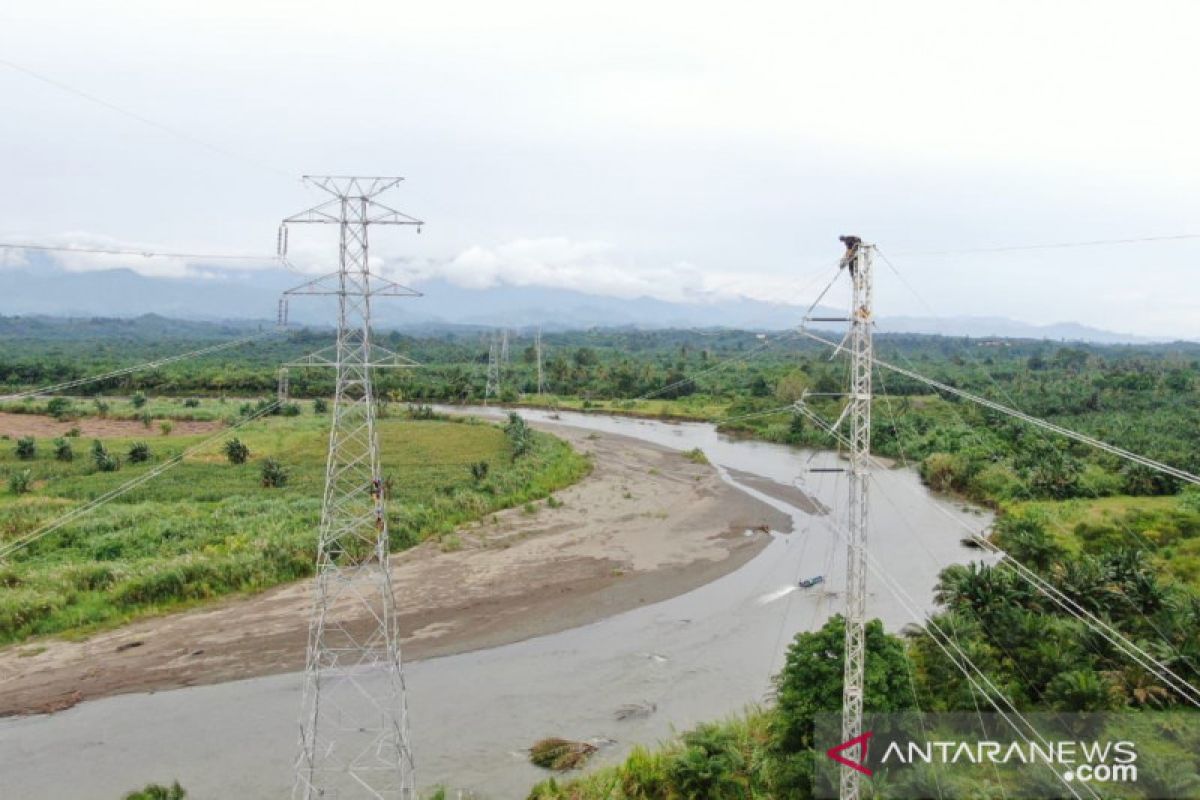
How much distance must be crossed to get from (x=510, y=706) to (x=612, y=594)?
828 centimetres

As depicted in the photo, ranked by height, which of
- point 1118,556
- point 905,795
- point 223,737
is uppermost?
point 1118,556

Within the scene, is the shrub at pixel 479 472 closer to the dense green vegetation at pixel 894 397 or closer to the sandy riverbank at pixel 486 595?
the sandy riverbank at pixel 486 595

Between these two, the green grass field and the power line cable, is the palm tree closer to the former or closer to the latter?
the power line cable

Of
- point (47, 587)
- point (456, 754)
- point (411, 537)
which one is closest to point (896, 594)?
point (456, 754)

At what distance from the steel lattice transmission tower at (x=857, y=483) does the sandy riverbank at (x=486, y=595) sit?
509 inches

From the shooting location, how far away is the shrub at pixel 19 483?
34688 mm

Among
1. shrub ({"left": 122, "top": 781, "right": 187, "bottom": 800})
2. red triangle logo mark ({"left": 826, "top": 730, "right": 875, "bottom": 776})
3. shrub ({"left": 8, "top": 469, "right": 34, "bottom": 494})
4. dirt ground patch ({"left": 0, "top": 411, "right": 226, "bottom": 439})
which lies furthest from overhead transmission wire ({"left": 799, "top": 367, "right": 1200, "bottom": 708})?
dirt ground patch ({"left": 0, "top": 411, "right": 226, "bottom": 439})

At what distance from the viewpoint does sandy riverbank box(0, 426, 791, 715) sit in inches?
818

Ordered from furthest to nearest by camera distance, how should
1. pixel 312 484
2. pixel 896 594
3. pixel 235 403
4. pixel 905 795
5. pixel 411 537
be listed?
pixel 235 403
pixel 312 484
pixel 411 537
pixel 896 594
pixel 905 795

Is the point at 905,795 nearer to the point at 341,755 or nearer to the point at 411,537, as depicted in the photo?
the point at 341,755

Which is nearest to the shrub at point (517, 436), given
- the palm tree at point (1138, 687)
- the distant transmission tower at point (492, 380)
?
the distant transmission tower at point (492, 380)

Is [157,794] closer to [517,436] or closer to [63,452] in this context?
[63,452]

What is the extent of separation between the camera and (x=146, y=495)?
35312 mm

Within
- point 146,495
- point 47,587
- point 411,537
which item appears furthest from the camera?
point 146,495
